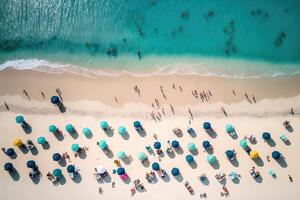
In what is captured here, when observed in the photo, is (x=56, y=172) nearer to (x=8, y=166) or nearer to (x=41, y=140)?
(x=41, y=140)

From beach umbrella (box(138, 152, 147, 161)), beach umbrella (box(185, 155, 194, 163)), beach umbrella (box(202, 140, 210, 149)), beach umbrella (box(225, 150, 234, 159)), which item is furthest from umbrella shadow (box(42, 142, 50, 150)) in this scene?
beach umbrella (box(225, 150, 234, 159))

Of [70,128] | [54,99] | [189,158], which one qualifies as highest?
[54,99]

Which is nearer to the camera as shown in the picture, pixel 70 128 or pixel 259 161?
pixel 259 161

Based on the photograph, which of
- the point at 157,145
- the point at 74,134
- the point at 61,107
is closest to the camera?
the point at 157,145

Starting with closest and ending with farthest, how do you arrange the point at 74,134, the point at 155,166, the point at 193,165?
the point at 155,166
the point at 193,165
the point at 74,134

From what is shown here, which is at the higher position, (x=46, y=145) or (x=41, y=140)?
(x=41, y=140)

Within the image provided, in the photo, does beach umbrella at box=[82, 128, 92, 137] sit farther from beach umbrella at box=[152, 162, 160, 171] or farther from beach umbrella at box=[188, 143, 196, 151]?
beach umbrella at box=[188, 143, 196, 151]

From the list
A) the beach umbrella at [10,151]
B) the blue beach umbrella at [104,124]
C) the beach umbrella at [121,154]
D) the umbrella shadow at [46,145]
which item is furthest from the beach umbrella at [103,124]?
the beach umbrella at [10,151]

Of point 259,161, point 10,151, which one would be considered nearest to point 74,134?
point 10,151

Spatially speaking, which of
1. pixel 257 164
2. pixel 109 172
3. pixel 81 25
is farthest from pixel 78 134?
pixel 257 164
